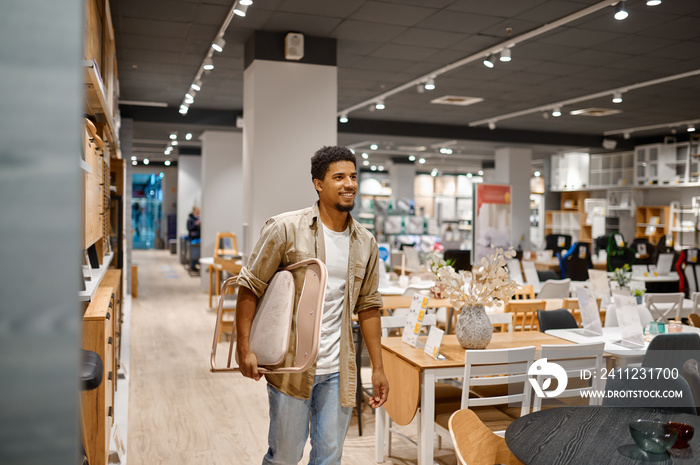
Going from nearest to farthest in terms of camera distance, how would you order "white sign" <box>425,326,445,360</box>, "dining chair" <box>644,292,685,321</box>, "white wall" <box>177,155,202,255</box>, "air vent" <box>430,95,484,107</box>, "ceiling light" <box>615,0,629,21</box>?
"white sign" <box>425,326,445,360</box>, "ceiling light" <box>615,0,629,21</box>, "dining chair" <box>644,292,685,321</box>, "air vent" <box>430,95,484,107</box>, "white wall" <box>177,155,202,255</box>

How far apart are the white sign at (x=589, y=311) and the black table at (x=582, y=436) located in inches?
66.6

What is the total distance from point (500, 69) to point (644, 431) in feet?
21.4

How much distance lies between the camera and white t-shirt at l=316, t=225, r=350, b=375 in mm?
2395

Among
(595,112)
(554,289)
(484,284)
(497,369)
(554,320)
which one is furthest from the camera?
(595,112)

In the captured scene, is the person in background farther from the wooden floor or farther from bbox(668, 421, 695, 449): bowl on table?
bbox(668, 421, 695, 449): bowl on table

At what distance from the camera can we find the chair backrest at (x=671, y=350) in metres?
3.73

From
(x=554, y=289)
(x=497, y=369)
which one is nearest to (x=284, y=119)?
(x=554, y=289)

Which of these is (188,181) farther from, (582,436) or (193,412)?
(582,436)

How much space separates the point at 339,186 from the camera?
2.41 m

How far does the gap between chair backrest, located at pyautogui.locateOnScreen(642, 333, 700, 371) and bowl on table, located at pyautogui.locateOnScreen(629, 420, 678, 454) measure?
1.67 metres

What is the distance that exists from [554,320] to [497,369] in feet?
5.17

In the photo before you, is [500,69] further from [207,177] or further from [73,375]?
[73,375]

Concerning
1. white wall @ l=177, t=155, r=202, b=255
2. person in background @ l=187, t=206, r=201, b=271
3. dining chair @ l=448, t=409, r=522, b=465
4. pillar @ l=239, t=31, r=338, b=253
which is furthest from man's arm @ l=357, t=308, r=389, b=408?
white wall @ l=177, t=155, r=202, b=255

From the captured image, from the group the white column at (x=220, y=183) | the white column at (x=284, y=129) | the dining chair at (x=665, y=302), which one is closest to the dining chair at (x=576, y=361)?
the dining chair at (x=665, y=302)
